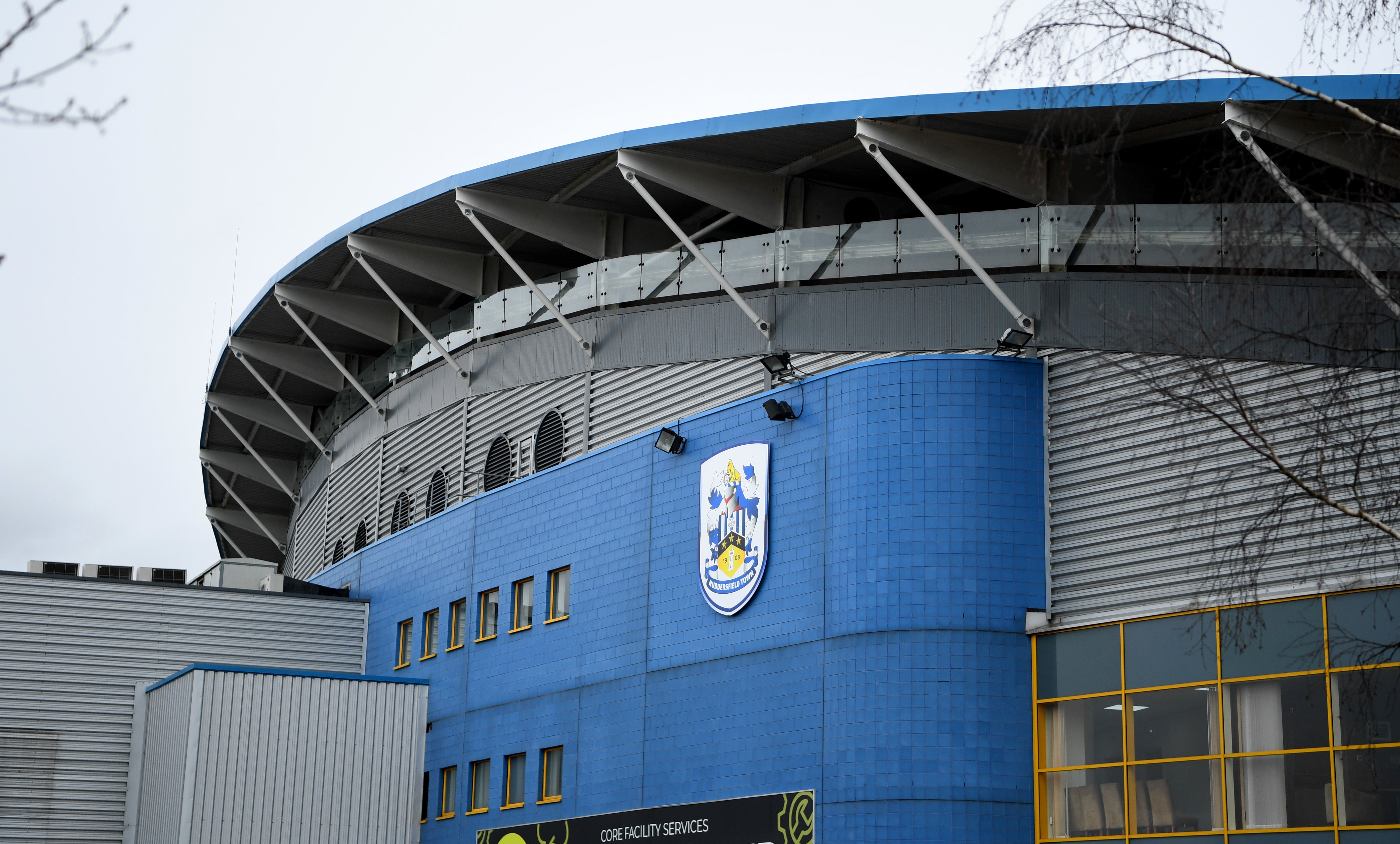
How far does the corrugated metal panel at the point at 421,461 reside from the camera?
31.5m

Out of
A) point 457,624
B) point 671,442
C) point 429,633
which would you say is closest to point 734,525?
point 671,442

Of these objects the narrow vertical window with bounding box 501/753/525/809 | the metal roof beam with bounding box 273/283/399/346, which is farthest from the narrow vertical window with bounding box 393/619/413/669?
the metal roof beam with bounding box 273/283/399/346

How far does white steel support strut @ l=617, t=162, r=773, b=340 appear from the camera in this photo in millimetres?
24469

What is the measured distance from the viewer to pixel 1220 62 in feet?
33.2

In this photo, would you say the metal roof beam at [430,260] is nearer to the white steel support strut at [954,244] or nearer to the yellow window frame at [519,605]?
the yellow window frame at [519,605]

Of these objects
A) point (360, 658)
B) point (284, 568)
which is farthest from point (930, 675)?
point (284, 568)

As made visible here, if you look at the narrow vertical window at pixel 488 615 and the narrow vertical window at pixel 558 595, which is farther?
the narrow vertical window at pixel 488 615

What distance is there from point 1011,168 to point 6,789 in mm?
21375

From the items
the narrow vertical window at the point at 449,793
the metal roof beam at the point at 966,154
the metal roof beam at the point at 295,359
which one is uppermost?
the metal roof beam at the point at 295,359

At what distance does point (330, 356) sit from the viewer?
110ft

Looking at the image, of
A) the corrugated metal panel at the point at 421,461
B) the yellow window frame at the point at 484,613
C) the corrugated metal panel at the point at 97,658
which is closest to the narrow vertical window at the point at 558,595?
the yellow window frame at the point at 484,613

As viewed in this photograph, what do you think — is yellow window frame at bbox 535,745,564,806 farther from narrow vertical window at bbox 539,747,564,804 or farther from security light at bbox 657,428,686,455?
security light at bbox 657,428,686,455

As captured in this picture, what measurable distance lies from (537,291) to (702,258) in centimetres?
438

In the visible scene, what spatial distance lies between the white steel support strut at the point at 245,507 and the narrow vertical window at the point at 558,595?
22751 mm
